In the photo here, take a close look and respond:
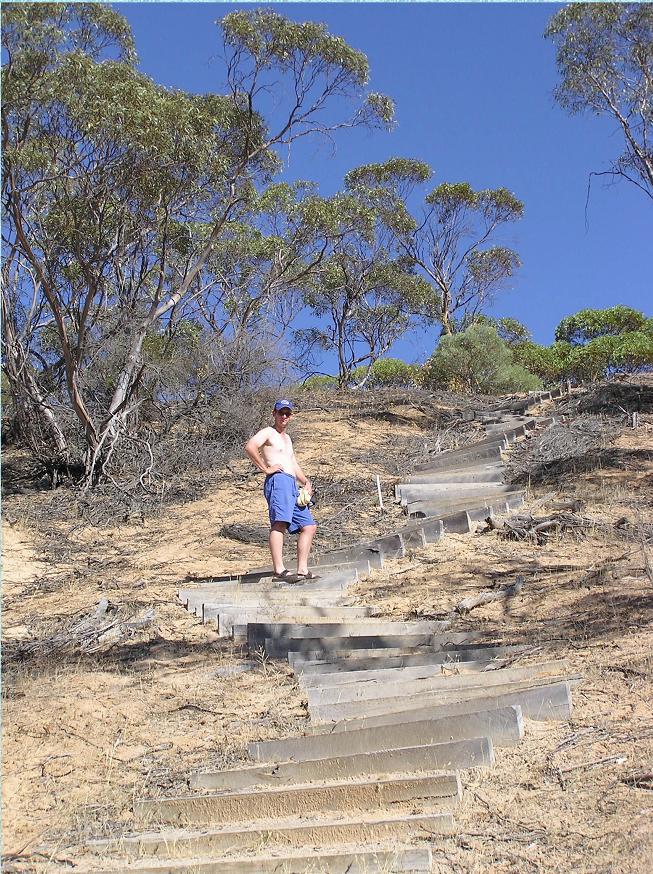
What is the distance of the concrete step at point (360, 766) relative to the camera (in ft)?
12.1

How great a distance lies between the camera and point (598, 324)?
2998cm

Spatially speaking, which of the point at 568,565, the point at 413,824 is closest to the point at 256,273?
the point at 568,565

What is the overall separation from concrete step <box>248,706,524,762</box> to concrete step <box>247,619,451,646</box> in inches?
71.2

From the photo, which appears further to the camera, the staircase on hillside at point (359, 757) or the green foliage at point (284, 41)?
the green foliage at point (284, 41)

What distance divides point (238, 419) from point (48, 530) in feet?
15.2

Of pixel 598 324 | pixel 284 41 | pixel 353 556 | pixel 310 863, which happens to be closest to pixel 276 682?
pixel 310 863

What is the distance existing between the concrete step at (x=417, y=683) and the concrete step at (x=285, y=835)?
1209mm

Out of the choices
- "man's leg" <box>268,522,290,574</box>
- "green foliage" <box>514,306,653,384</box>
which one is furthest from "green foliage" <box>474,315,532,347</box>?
"man's leg" <box>268,522,290,574</box>

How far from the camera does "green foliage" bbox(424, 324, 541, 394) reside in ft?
68.2

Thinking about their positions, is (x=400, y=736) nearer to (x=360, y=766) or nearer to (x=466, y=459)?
(x=360, y=766)

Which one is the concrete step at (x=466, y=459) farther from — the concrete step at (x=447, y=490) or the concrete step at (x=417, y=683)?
the concrete step at (x=417, y=683)

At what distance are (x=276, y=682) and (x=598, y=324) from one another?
88.6ft

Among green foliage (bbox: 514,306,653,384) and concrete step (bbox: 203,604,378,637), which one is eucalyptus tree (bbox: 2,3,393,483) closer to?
concrete step (bbox: 203,604,378,637)

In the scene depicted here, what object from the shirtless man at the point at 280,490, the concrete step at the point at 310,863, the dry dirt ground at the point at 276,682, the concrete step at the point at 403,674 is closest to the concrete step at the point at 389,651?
the dry dirt ground at the point at 276,682
